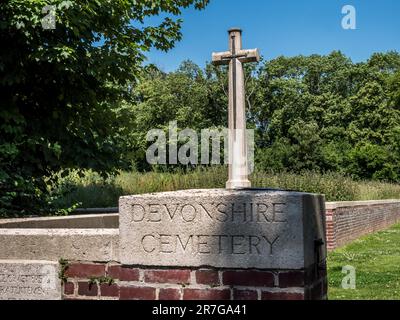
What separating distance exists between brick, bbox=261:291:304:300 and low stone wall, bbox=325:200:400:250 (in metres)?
8.02

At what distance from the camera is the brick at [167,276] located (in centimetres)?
A: 287

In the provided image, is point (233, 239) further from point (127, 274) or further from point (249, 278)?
point (127, 274)

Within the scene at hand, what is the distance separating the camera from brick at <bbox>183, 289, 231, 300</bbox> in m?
2.78

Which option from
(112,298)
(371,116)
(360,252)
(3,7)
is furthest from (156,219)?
(371,116)

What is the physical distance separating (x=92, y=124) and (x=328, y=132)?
3519 centimetres

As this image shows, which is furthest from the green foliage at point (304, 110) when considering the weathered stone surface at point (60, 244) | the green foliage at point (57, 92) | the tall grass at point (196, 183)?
the weathered stone surface at point (60, 244)

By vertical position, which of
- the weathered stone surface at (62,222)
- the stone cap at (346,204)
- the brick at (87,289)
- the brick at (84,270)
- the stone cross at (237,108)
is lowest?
the stone cap at (346,204)

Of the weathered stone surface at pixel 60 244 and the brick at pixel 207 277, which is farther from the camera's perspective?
the weathered stone surface at pixel 60 244

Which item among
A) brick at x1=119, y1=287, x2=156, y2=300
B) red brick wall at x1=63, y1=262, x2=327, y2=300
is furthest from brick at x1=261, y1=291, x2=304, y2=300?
brick at x1=119, y1=287, x2=156, y2=300

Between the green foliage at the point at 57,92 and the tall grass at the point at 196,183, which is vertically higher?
→ the green foliage at the point at 57,92

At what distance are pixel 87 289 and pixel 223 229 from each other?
995mm

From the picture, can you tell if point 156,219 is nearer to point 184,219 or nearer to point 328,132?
point 184,219

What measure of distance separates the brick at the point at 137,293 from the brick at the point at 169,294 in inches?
1.7

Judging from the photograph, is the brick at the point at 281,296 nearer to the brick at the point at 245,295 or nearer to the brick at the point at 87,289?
the brick at the point at 245,295
